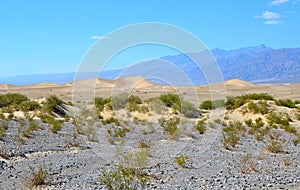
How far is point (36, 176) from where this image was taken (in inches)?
412

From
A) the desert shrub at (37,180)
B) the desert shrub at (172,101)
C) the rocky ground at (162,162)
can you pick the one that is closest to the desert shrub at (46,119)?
the rocky ground at (162,162)

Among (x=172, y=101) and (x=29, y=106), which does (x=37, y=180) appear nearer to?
(x=29, y=106)

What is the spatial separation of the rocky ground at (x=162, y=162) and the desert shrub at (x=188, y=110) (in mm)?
10976

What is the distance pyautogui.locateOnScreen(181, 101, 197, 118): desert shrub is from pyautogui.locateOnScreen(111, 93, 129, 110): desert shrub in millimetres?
4407

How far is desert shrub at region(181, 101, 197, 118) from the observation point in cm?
3247

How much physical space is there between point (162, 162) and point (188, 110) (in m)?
19.0

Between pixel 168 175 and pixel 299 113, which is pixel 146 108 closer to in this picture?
pixel 299 113

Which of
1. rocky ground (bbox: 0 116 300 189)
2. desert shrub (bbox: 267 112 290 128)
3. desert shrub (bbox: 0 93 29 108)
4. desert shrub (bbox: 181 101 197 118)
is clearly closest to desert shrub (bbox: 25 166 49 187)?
rocky ground (bbox: 0 116 300 189)

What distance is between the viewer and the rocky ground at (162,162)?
1062 centimetres

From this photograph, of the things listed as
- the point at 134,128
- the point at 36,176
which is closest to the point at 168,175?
the point at 36,176

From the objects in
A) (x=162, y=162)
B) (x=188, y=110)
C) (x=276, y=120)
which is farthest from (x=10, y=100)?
(x=162, y=162)

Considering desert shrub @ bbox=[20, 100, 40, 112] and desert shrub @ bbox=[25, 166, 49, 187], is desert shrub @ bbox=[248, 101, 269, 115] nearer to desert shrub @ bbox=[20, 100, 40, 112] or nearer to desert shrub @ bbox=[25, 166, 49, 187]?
desert shrub @ bbox=[20, 100, 40, 112]

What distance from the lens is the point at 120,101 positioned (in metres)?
32.6

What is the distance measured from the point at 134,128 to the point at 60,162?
11.8 meters
